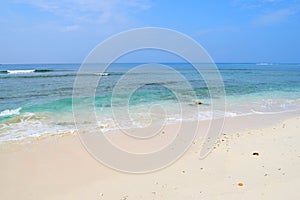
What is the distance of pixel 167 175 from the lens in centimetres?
420

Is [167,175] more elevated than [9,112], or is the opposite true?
[9,112]

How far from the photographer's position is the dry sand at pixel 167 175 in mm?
3574

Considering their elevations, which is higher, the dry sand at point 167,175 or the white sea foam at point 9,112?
the white sea foam at point 9,112

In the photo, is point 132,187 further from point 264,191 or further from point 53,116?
point 53,116

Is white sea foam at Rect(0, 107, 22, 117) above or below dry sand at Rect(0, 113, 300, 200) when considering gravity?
above

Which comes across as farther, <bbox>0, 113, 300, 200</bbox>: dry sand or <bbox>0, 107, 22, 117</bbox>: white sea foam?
<bbox>0, 107, 22, 117</bbox>: white sea foam

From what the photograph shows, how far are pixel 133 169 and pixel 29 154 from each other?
7.95 feet

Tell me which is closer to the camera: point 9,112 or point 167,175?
point 167,175

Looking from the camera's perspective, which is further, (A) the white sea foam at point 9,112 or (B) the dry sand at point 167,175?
(A) the white sea foam at point 9,112

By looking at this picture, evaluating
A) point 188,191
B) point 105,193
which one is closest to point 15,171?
point 105,193

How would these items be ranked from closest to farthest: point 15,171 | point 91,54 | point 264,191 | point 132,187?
point 264,191, point 132,187, point 15,171, point 91,54

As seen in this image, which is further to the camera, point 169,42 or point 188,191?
point 169,42

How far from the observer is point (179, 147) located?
575cm

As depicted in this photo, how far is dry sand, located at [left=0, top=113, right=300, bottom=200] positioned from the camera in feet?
11.7
